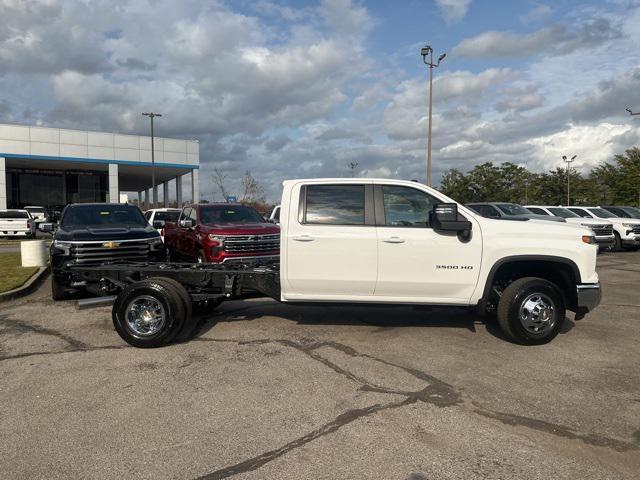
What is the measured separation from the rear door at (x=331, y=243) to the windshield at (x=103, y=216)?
513 centimetres

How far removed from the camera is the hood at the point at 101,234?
855 cm

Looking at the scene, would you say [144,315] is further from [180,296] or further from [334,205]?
[334,205]

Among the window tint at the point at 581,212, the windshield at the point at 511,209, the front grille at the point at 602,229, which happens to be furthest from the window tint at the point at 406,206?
the window tint at the point at 581,212

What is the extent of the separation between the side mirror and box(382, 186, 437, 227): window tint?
0.18 meters

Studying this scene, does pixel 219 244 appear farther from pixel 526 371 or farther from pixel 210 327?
pixel 526 371

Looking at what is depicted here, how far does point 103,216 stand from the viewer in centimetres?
1009

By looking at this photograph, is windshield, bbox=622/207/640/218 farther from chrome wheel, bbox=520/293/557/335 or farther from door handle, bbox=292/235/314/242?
door handle, bbox=292/235/314/242

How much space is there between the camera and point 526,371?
16.6 ft

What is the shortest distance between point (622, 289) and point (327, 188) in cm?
757

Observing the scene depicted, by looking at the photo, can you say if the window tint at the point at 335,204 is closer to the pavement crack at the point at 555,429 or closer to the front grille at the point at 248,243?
the pavement crack at the point at 555,429

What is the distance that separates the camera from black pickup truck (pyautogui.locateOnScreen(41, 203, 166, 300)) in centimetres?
841

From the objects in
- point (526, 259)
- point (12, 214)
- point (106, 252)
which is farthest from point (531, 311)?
point (12, 214)

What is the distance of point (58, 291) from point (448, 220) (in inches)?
270

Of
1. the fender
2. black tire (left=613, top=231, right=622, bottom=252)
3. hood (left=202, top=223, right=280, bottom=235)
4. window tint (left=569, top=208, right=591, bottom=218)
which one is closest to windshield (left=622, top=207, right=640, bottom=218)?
window tint (left=569, top=208, right=591, bottom=218)
